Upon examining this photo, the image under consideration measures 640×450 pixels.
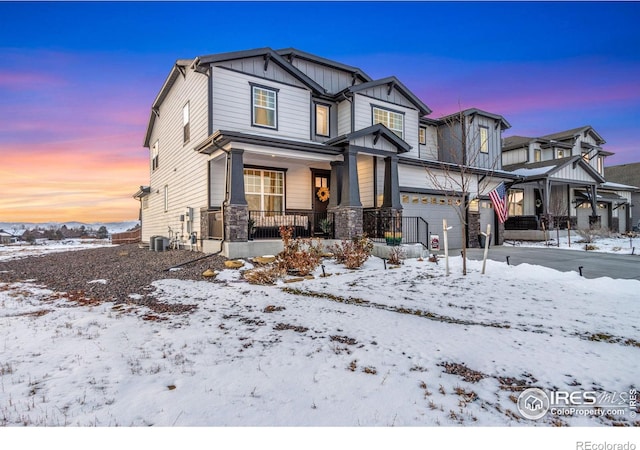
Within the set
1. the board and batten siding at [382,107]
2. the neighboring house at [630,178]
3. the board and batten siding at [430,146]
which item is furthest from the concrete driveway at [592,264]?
the neighboring house at [630,178]

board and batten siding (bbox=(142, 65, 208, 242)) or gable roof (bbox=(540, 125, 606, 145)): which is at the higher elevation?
gable roof (bbox=(540, 125, 606, 145))

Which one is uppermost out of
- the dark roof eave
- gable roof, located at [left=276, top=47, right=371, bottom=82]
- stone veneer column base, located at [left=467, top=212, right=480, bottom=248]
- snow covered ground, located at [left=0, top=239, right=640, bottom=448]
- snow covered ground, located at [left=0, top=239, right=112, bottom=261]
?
gable roof, located at [left=276, top=47, right=371, bottom=82]

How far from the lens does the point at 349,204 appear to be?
11.8 meters

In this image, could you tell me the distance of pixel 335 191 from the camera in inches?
506

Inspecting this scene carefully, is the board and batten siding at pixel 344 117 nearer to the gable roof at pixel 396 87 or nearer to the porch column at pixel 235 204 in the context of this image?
the gable roof at pixel 396 87

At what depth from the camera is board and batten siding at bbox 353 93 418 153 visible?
1448 cm

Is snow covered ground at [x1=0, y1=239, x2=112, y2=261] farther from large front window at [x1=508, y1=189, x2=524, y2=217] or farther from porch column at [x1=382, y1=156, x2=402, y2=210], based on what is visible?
large front window at [x1=508, y1=189, x2=524, y2=217]

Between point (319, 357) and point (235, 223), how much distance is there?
7699 millimetres

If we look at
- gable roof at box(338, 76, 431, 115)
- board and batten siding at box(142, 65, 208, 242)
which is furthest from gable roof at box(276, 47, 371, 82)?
board and batten siding at box(142, 65, 208, 242)

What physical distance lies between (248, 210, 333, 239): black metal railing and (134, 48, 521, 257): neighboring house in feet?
0.19

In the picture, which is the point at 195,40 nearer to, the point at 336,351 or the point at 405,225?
the point at 336,351

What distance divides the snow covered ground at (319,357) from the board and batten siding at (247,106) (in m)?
7.93
